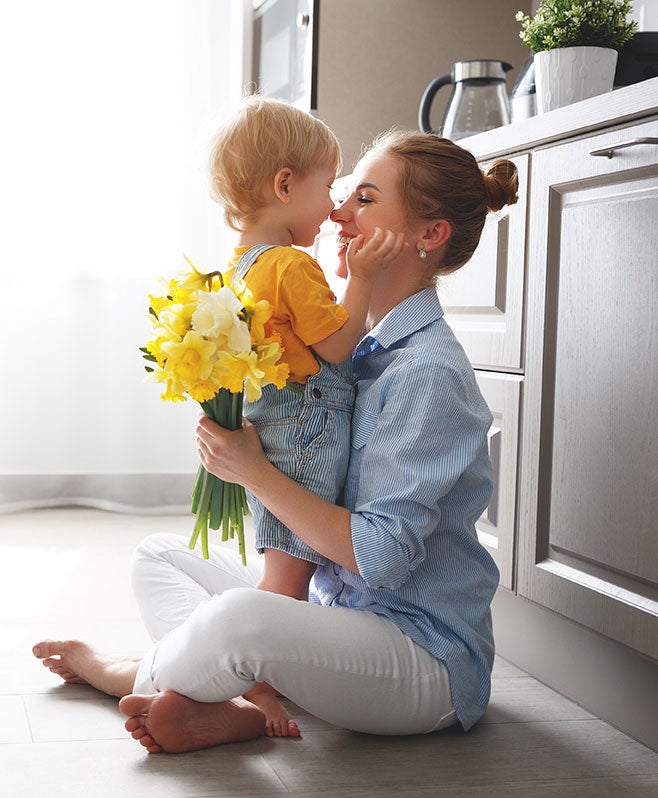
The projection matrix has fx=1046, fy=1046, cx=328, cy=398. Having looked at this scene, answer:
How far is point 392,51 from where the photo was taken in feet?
9.23

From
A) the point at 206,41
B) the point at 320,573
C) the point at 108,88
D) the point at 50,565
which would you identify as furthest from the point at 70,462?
the point at 320,573

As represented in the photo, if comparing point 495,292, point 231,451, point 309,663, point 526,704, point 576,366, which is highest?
point 495,292

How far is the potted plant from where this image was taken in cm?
187

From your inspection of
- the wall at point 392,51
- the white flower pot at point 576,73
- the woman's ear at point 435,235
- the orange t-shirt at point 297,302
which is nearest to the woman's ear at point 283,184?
the orange t-shirt at point 297,302

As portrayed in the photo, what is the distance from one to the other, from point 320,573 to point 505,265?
0.66 meters

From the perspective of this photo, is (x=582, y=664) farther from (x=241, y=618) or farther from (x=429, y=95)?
(x=429, y=95)

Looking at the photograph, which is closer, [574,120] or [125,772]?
[125,772]

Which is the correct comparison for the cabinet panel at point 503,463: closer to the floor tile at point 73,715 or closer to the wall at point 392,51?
the floor tile at point 73,715

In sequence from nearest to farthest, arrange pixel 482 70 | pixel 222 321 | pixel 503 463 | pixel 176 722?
pixel 222 321 < pixel 176 722 < pixel 503 463 < pixel 482 70

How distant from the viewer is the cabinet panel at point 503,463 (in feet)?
5.98

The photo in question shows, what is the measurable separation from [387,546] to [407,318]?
363 mm

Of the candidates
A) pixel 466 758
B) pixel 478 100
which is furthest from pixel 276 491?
pixel 478 100

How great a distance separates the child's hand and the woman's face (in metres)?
0.06

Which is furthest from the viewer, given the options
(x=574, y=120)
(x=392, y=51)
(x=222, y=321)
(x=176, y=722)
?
(x=392, y=51)
